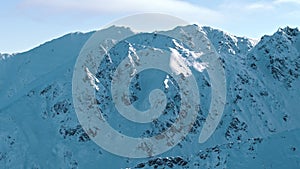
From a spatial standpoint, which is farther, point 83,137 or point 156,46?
point 156,46

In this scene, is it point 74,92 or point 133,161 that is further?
point 74,92

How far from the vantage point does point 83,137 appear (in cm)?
12100

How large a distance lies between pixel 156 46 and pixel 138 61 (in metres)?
12.7

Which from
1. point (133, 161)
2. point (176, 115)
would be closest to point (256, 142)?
point (133, 161)

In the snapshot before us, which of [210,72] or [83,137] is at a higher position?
[210,72]

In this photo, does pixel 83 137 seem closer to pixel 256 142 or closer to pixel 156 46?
pixel 156 46

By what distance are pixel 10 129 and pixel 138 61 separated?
3710cm

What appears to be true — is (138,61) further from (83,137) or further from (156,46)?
(83,137)

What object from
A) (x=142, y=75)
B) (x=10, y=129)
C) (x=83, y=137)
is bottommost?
(x=83, y=137)

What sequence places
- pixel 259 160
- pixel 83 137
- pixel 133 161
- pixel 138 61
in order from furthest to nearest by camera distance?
1. pixel 138 61
2. pixel 83 137
3. pixel 133 161
4. pixel 259 160

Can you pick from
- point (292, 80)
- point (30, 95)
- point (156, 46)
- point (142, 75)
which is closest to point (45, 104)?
point (30, 95)

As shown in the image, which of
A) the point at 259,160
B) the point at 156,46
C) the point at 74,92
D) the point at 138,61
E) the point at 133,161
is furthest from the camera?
the point at 156,46

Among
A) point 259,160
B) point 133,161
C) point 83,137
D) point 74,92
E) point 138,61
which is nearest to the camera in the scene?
point 259,160

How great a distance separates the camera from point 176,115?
12725cm
